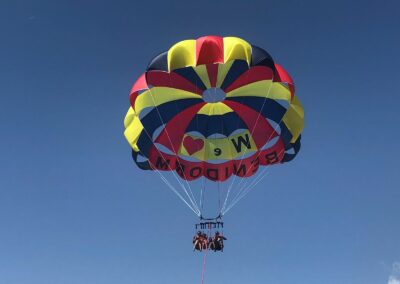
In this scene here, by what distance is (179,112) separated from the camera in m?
20.5

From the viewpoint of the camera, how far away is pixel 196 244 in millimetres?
18109

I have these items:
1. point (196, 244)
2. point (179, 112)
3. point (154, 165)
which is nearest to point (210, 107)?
point (179, 112)

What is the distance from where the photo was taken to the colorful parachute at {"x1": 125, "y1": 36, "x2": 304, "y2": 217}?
1792 centimetres

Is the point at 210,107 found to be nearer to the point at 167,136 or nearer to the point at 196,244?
the point at 167,136

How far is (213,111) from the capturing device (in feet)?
69.2

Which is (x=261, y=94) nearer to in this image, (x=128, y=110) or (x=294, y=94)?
(x=294, y=94)

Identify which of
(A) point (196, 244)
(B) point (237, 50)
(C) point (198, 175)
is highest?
(B) point (237, 50)

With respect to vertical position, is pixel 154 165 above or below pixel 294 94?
below

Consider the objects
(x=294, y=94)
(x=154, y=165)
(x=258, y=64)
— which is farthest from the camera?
(x=154, y=165)

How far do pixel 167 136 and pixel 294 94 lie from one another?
15.6 ft

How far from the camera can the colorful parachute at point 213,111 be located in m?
17.9

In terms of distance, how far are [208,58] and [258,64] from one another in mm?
1531

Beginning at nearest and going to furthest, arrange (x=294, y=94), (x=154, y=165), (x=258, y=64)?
(x=258, y=64) < (x=294, y=94) < (x=154, y=165)

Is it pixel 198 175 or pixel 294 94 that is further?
pixel 198 175
